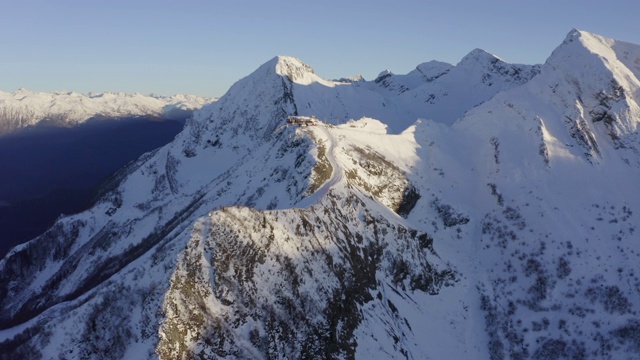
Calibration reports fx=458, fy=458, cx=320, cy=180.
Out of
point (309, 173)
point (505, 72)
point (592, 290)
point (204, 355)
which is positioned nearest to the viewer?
point (204, 355)

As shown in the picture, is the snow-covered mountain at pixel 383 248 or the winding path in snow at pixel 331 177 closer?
the snow-covered mountain at pixel 383 248

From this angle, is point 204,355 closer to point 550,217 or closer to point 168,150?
point 550,217

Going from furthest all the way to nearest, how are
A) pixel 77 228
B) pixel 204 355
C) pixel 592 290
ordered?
pixel 77 228, pixel 592 290, pixel 204 355

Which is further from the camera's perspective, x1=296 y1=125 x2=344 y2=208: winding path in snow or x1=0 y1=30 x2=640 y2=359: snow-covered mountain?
x1=296 y1=125 x2=344 y2=208: winding path in snow

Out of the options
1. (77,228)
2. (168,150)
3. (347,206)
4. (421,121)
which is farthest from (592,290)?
(168,150)
